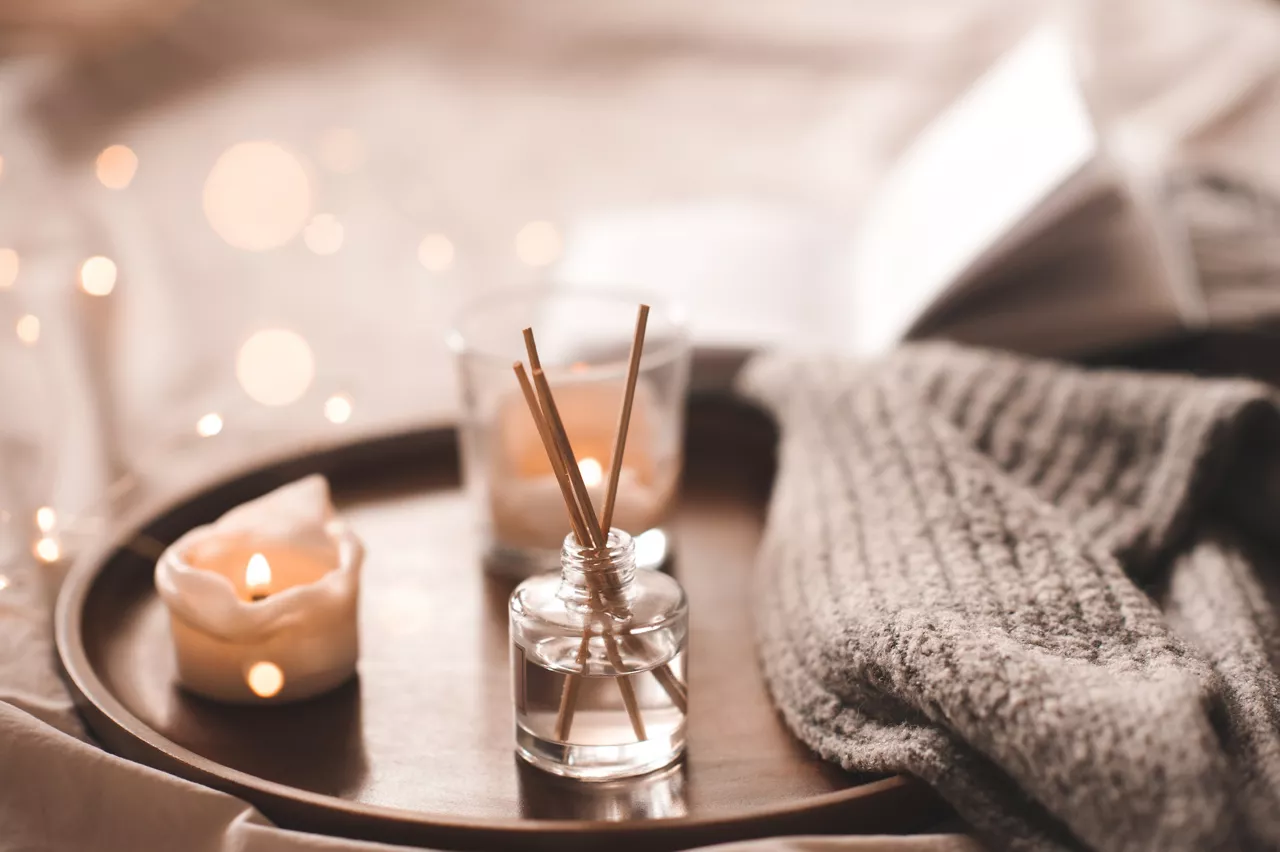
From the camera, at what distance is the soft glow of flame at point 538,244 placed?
4.52 ft

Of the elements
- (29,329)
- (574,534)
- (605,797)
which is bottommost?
(605,797)

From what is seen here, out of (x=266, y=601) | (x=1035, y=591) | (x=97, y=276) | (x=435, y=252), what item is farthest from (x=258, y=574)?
(x=435, y=252)

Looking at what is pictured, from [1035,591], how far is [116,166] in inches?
46.6

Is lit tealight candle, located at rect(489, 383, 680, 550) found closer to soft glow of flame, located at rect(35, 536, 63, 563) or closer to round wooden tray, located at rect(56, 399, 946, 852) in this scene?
round wooden tray, located at rect(56, 399, 946, 852)

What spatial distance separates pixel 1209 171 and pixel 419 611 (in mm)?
901

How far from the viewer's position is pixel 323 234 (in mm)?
1424

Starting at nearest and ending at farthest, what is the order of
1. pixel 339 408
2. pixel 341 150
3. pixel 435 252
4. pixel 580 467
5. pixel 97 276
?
pixel 580 467 → pixel 339 408 → pixel 97 276 → pixel 435 252 → pixel 341 150

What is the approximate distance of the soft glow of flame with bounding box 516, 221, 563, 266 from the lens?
138 cm

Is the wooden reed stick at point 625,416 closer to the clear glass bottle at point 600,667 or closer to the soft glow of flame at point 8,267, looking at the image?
the clear glass bottle at point 600,667

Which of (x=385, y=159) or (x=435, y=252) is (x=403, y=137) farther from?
(x=435, y=252)

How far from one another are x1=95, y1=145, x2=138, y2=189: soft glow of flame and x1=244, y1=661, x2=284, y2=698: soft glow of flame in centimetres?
93

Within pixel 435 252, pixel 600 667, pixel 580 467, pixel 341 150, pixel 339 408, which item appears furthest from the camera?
pixel 341 150

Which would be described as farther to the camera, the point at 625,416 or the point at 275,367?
the point at 275,367

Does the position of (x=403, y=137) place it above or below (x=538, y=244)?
above
